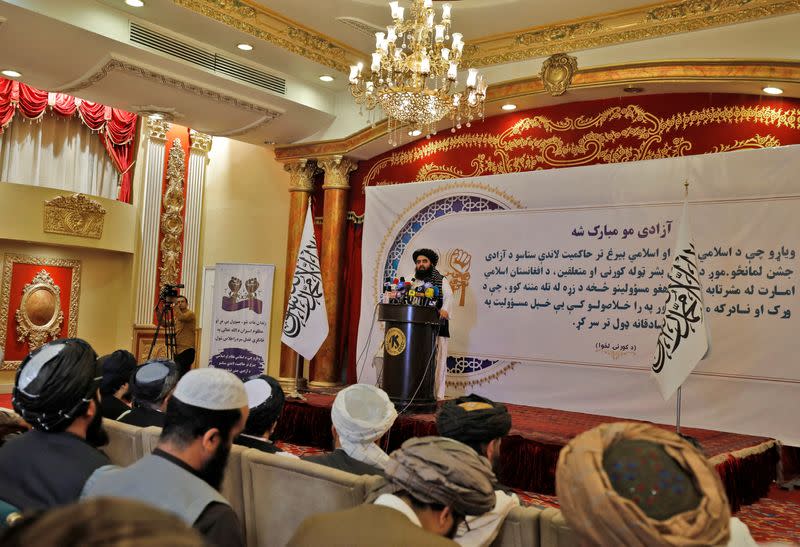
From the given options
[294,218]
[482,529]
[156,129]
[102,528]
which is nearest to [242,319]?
[294,218]

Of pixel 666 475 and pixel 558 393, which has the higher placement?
pixel 666 475

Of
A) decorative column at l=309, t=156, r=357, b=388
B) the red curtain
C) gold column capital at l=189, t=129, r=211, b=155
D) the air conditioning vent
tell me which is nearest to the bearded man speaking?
decorative column at l=309, t=156, r=357, b=388

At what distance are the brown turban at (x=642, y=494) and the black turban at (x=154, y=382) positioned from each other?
2504 mm

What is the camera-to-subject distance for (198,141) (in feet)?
32.8

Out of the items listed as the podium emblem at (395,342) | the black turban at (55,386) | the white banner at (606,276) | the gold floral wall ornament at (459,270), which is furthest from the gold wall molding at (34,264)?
the black turban at (55,386)

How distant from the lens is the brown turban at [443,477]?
1424 mm

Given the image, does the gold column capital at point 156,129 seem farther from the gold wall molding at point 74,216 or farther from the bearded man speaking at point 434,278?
the bearded man speaking at point 434,278

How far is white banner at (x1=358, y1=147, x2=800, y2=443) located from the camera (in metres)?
5.45

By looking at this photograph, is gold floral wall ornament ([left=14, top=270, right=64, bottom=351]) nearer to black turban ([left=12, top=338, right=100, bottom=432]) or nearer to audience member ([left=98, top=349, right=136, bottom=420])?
audience member ([left=98, top=349, right=136, bottom=420])

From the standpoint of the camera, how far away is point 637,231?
617cm

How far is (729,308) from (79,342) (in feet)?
16.3

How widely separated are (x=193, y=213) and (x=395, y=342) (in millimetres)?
5351

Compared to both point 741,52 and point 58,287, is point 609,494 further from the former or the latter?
point 58,287

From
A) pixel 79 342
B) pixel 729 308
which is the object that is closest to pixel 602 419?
pixel 729 308
